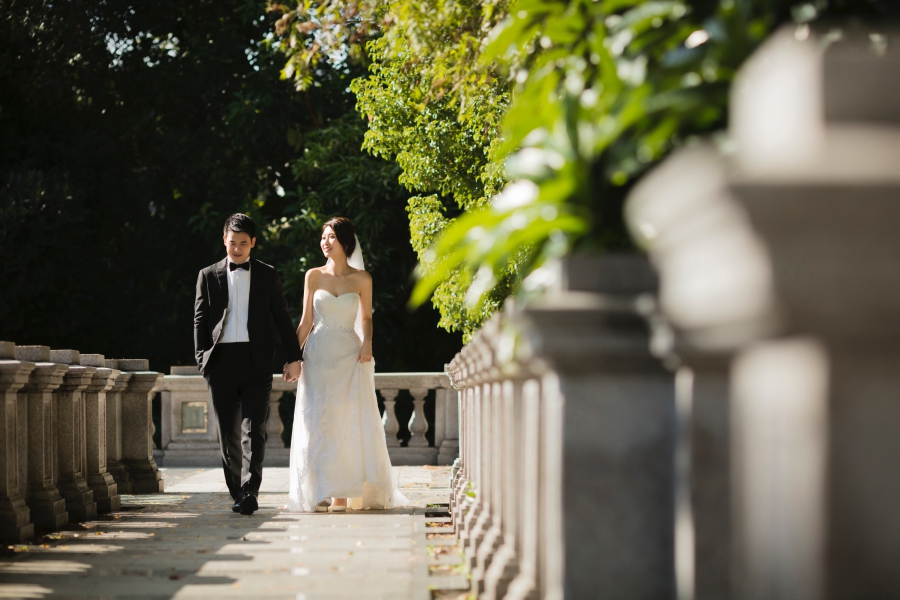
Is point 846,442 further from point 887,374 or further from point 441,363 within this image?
point 441,363

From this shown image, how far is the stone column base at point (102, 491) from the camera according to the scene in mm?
9102

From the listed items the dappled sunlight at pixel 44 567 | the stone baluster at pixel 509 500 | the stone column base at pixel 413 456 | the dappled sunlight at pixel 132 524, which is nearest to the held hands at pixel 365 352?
the dappled sunlight at pixel 132 524

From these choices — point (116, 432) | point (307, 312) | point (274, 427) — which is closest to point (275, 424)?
point (274, 427)

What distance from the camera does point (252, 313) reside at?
9109mm

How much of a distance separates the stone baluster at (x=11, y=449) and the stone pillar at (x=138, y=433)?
12.6 feet

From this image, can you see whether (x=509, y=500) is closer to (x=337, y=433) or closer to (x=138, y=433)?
(x=337, y=433)

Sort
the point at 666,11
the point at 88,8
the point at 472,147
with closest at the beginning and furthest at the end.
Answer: the point at 666,11 → the point at 472,147 → the point at 88,8

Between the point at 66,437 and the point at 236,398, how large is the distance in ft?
4.27

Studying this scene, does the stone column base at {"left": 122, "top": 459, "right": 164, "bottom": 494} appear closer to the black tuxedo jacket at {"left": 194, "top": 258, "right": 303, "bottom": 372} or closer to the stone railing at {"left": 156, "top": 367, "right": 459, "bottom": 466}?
the black tuxedo jacket at {"left": 194, "top": 258, "right": 303, "bottom": 372}

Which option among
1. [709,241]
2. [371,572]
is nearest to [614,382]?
[709,241]

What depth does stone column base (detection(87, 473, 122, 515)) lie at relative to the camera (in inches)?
358

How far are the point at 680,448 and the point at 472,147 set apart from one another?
501 inches

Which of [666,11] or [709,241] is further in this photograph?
[666,11]

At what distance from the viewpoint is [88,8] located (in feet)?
72.3
